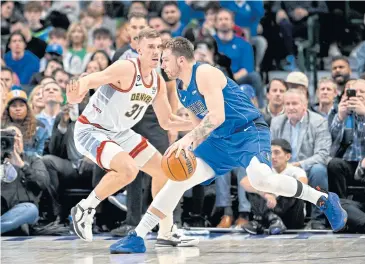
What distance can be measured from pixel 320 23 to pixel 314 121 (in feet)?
12.3

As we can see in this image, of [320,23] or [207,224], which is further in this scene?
[320,23]

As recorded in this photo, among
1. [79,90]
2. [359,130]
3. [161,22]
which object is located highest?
[161,22]

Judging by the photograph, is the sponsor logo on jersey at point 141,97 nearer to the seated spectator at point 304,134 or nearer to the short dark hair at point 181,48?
the short dark hair at point 181,48

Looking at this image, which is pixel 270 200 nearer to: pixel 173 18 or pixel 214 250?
pixel 214 250

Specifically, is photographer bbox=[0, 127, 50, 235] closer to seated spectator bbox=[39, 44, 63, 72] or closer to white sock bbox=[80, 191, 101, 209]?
white sock bbox=[80, 191, 101, 209]

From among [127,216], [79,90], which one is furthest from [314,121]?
[79,90]

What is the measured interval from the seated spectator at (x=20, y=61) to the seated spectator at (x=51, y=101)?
2351mm

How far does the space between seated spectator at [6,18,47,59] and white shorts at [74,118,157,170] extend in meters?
5.77

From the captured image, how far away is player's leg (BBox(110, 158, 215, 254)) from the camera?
8.56m

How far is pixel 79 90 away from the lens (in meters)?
8.61

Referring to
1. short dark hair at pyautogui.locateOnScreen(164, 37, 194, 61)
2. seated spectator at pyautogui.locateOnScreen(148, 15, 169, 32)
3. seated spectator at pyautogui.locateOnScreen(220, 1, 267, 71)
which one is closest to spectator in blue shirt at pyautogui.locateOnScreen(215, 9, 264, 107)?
seated spectator at pyautogui.locateOnScreen(220, 1, 267, 71)

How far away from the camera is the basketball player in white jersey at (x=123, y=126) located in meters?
9.02

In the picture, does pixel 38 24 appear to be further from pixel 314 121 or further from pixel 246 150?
pixel 246 150

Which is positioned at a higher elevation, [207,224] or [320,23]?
[320,23]
